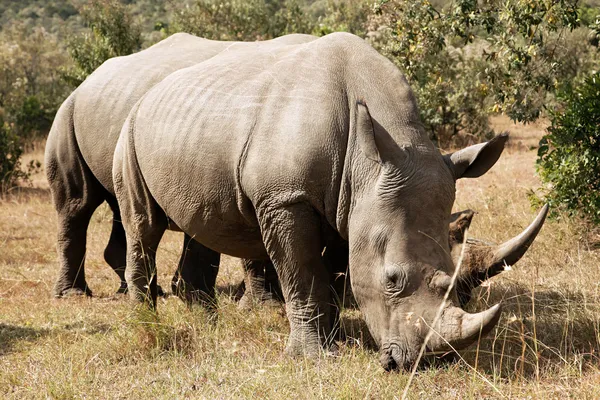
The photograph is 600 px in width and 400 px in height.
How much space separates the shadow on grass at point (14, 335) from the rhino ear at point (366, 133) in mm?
3090

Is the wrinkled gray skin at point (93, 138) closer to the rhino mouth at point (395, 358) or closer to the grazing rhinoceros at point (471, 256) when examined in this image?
the grazing rhinoceros at point (471, 256)

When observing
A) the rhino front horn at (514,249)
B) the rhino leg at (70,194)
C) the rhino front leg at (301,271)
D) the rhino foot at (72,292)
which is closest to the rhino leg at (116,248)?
the rhino leg at (70,194)

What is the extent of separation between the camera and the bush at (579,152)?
7.55 m

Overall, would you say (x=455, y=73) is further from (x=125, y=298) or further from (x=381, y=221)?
(x=381, y=221)

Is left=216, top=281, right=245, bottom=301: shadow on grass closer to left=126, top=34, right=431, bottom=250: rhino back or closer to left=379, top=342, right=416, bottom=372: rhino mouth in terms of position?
left=126, top=34, right=431, bottom=250: rhino back

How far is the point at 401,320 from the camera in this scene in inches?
187

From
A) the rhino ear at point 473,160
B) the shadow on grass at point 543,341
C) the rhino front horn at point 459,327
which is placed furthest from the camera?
the rhino ear at point 473,160

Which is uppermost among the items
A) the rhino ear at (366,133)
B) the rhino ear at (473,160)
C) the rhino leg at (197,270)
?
the rhino ear at (366,133)

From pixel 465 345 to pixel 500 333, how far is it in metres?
0.80

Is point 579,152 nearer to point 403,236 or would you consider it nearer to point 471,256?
point 471,256

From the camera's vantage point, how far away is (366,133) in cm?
484

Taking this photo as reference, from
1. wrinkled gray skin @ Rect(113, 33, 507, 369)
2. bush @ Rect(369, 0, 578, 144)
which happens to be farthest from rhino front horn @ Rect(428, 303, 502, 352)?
bush @ Rect(369, 0, 578, 144)

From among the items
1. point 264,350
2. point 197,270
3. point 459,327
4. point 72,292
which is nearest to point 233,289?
point 197,270

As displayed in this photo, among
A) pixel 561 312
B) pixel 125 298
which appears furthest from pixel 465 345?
pixel 125 298
